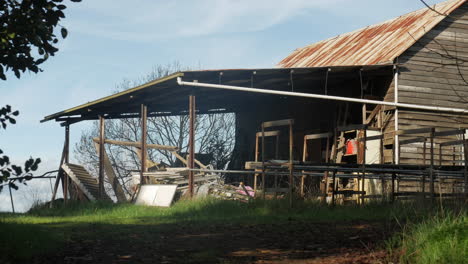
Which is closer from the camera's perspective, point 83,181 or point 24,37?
point 24,37

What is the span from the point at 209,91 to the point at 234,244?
34.5ft

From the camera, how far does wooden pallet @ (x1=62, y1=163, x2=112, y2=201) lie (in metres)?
20.8

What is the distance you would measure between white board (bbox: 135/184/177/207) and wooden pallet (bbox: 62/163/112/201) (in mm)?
2876

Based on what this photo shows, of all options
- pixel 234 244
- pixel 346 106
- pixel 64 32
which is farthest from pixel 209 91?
pixel 64 32

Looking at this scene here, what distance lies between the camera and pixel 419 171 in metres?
14.2

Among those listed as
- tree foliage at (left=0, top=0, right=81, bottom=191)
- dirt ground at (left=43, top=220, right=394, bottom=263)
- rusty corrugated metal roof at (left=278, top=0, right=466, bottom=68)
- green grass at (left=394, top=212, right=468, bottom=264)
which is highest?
rusty corrugated metal roof at (left=278, top=0, right=466, bottom=68)

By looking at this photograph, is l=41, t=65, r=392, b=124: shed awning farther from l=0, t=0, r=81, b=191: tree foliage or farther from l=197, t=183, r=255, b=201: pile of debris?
l=0, t=0, r=81, b=191: tree foliage

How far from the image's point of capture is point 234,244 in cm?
848

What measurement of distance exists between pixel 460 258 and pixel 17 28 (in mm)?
5406

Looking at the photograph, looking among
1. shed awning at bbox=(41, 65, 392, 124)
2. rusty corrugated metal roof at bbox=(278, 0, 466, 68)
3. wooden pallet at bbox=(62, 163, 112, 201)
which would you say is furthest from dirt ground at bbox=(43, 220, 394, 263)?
rusty corrugated metal roof at bbox=(278, 0, 466, 68)

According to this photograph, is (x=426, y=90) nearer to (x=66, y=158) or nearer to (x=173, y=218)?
(x=173, y=218)

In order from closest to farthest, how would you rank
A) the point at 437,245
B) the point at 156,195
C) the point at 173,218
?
1. the point at 437,245
2. the point at 173,218
3. the point at 156,195

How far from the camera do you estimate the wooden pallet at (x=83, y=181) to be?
2084 centimetres

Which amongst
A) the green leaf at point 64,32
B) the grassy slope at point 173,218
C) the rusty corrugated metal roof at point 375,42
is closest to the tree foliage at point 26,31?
the green leaf at point 64,32
